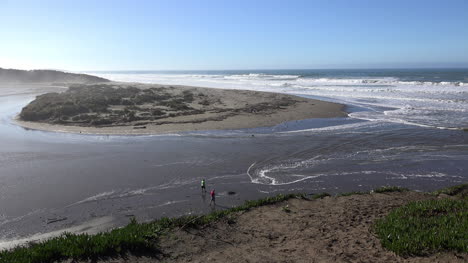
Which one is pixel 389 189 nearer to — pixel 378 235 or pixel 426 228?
pixel 426 228

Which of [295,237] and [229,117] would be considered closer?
[295,237]

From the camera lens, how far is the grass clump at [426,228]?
6730 millimetres

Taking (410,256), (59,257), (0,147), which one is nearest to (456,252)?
(410,256)

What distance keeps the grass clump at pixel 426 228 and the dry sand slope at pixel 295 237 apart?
230 millimetres

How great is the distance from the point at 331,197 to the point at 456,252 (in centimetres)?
409

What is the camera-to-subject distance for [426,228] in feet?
24.6

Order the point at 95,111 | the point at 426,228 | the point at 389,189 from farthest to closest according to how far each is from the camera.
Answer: the point at 95,111, the point at 389,189, the point at 426,228

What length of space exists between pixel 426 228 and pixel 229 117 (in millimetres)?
18733

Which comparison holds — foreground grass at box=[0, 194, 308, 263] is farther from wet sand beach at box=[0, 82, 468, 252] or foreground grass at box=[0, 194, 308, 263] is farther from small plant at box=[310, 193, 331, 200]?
small plant at box=[310, 193, 331, 200]

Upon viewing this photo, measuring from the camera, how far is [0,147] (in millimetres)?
16609

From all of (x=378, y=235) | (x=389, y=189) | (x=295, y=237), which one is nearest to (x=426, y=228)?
(x=378, y=235)

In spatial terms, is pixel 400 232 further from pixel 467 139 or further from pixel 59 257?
pixel 467 139

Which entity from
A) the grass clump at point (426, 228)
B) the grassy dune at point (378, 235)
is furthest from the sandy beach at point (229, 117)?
the grass clump at point (426, 228)

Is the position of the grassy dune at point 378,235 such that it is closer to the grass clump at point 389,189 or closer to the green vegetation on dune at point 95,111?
the grass clump at point 389,189
